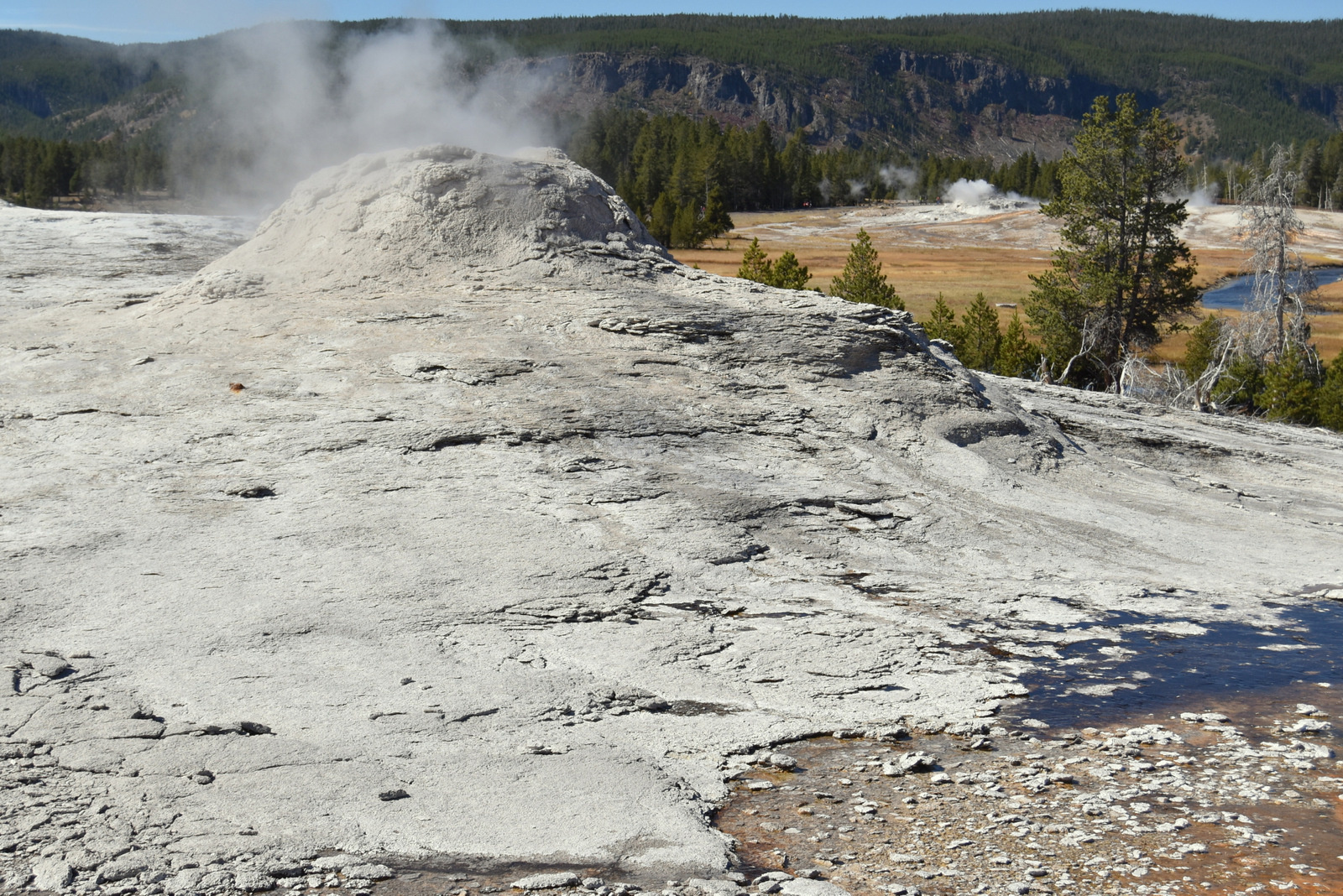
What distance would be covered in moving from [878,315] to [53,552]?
8417mm

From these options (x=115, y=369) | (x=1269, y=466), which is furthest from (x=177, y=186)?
(x=1269, y=466)

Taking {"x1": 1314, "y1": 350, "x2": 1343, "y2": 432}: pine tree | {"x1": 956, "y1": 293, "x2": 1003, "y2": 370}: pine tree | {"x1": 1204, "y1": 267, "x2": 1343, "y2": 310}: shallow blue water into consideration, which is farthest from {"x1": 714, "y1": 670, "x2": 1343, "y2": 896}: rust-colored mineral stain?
{"x1": 1204, "y1": 267, "x2": 1343, "y2": 310}: shallow blue water

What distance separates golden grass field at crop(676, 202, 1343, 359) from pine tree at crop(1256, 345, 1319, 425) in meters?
16.1

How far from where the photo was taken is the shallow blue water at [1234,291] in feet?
195

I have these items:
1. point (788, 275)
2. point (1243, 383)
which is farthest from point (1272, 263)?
point (788, 275)

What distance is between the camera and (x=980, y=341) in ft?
104

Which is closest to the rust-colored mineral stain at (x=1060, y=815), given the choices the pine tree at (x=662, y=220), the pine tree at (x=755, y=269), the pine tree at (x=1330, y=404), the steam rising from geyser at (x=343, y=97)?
the steam rising from geyser at (x=343, y=97)

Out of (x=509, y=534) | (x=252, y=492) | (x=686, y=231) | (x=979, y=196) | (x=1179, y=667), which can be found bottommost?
(x=1179, y=667)

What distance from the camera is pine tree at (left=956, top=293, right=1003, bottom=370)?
3066 centimetres

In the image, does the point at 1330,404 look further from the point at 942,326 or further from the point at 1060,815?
the point at 1060,815

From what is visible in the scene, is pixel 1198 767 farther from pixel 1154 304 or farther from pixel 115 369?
pixel 1154 304

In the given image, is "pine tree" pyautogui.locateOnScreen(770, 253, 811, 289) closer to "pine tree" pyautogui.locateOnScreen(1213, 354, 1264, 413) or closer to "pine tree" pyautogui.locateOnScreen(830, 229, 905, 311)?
"pine tree" pyautogui.locateOnScreen(830, 229, 905, 311)

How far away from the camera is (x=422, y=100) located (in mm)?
15242

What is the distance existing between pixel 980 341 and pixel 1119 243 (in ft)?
14.8
